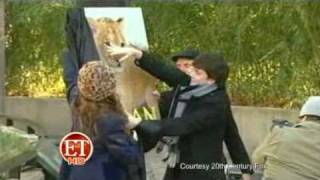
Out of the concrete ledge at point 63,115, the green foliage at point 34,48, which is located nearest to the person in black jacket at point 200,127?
the concrete ledge at point 63,115

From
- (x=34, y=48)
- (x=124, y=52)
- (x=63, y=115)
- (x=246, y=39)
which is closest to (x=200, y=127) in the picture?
(x=124, y=52)

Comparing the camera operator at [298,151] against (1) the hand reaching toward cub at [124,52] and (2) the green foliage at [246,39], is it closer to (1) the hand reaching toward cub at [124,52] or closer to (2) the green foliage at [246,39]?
(2) the green foliage at [246,39]

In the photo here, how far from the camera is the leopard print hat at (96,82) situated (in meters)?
3.98

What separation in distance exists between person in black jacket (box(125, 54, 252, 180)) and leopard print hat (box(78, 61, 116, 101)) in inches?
9.7

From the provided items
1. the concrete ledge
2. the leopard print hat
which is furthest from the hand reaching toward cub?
the concrete ledge

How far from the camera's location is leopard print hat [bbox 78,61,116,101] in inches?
157

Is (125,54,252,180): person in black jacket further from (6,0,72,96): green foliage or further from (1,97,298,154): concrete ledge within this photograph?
(6,0,72,96): green foliage

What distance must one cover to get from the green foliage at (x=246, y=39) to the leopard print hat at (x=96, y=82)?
0.53 metres

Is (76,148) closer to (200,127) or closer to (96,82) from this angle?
(96,82)

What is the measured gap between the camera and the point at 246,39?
4.63 m

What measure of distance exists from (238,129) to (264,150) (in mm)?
415

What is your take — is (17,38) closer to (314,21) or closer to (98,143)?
(98,143)

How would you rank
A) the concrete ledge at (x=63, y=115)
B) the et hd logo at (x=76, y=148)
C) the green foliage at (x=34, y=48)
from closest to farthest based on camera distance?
1. the et hd logo at (x=76, y=148)
2. the concrete ledge at (x=63, y=115)
3. the green foliage at (x=34, y=48)

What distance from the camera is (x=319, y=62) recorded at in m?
4.64
